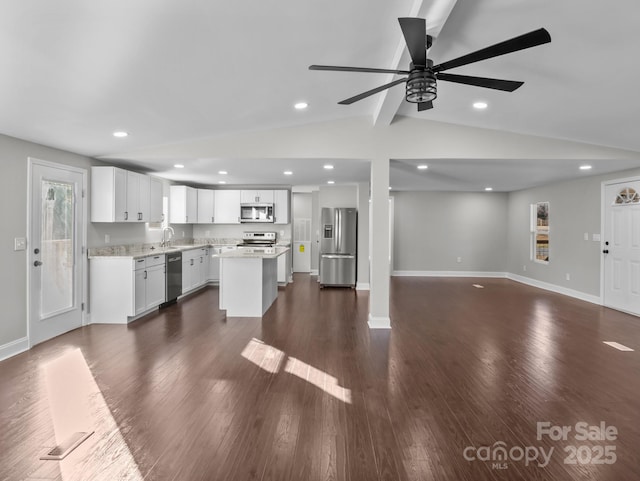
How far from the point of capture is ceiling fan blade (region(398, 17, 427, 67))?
1869 millimetres

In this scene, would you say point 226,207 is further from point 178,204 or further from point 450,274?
point 450,274

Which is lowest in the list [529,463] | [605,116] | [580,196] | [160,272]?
[529,463]

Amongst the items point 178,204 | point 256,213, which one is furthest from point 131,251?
point 256,213

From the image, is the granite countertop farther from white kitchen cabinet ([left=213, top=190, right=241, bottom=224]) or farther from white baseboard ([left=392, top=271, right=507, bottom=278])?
white baseboard ([left=392, top=271, right=507, bottom=278])

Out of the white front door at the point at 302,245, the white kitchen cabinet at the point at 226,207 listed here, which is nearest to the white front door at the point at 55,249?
the white kitchen cabinet at the point at 226,207

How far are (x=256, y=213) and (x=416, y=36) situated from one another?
6577mm

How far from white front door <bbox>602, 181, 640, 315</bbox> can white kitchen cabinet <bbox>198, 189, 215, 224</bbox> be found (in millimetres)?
7708

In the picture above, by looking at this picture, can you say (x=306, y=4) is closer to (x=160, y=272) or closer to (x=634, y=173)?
(x=160, y=272)

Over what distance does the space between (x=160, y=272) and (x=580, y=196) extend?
7.80 metres

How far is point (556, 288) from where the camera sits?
7730 mm

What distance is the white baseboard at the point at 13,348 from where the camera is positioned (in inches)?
142

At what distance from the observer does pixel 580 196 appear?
6.96 m

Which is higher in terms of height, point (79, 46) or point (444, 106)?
point (444, 106)

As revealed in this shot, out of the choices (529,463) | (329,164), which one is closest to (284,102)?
(329,164)
